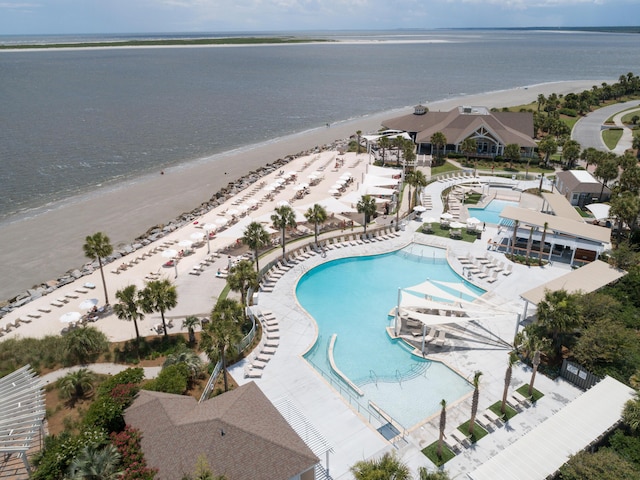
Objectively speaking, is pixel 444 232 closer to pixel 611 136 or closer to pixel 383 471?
pixel 383 471

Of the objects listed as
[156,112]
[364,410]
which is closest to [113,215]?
[364,410]

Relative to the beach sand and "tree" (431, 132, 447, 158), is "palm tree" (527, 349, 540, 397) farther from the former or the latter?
"tree" (431, 132, 447, 158)

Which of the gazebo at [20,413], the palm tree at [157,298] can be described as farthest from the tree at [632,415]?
the gazebo at [20,413]

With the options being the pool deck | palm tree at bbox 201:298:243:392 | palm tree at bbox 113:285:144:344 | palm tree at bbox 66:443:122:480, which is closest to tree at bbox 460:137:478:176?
the pool deck

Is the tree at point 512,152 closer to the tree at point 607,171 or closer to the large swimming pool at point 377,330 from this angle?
the tree at point 607,171

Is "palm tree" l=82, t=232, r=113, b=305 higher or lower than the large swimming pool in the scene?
higher

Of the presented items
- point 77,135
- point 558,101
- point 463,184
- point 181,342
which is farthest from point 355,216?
point 558,101
